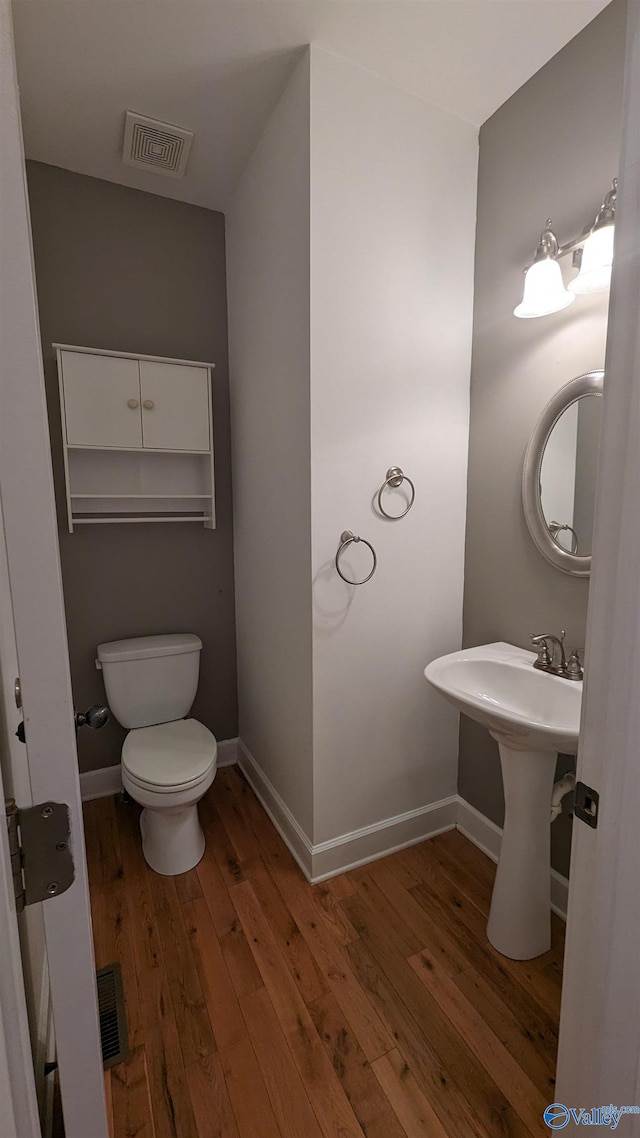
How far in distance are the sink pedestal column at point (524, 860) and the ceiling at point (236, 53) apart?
2017mm

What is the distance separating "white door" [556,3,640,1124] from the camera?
0.60 meters

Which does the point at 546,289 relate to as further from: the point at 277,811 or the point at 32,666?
the point at 277,811

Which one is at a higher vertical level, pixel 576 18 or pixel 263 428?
pixel 576 18

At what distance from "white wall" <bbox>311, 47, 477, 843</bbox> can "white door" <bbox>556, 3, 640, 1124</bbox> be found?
989 millimetres

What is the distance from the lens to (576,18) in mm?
1318

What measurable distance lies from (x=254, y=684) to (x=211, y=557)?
0.65 metres

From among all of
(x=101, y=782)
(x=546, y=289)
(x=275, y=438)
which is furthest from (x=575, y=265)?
(x=101, y=782)

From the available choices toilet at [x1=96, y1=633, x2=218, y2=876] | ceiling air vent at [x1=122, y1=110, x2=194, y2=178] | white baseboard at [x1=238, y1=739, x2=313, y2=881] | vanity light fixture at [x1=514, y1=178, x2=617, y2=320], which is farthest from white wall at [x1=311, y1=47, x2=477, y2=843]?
ceiling air vent at [x1=122, y1=110, x2=194, y2=178]

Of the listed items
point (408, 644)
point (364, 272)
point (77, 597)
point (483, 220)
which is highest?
point (483, 220)

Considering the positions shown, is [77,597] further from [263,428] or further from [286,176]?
[286,176]

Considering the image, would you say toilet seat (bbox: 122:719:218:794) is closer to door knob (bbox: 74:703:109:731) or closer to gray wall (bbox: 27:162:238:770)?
gray wall (bbox: 27:162:238:770)

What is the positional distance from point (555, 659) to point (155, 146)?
90.8 inches

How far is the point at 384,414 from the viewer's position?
1.64 meters

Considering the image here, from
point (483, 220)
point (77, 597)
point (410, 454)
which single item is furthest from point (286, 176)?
point (77, 597)
